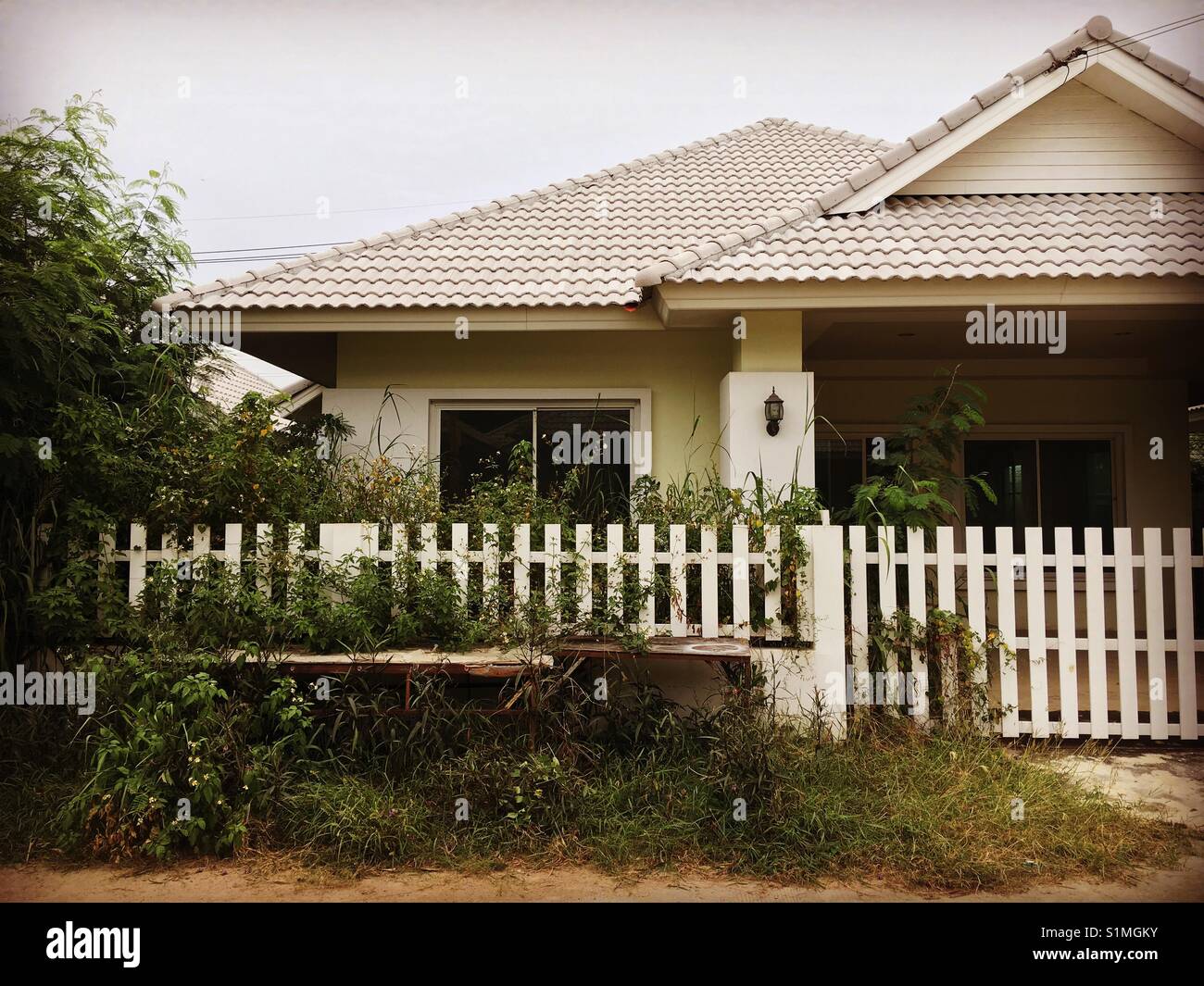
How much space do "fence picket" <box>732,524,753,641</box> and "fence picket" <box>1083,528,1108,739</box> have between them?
6.91ft

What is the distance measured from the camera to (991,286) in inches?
231

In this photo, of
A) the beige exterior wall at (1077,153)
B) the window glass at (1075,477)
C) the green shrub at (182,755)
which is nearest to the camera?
the green shrub at (182,755)

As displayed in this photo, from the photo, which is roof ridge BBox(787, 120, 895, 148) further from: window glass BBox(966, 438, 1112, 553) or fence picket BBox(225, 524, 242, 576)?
fence picket BBox(225, 524, 242, 576)

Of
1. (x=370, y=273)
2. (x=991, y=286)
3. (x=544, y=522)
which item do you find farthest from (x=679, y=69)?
(x=370, y=273)

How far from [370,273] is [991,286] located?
17.3 ft

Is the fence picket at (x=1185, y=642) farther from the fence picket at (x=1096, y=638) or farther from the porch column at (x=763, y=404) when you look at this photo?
the porch column at (x=763, y=404)

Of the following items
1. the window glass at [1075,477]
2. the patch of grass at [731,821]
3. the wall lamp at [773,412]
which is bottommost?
the patch of grass at [731,821]

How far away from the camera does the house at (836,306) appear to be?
607 cm

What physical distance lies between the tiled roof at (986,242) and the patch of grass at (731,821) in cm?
351

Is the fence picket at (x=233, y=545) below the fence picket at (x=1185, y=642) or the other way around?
the other way around

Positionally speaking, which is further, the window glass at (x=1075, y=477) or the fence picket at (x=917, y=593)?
the window glass at (x=1075, y=477)

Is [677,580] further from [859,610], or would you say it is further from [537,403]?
[537,403]

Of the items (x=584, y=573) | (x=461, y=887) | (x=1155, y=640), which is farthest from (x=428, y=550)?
(x=1155, y=640)

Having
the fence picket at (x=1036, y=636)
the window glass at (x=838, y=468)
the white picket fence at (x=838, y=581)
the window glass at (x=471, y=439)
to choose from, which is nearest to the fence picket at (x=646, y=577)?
the white picket fence at (x=838, y=581)
